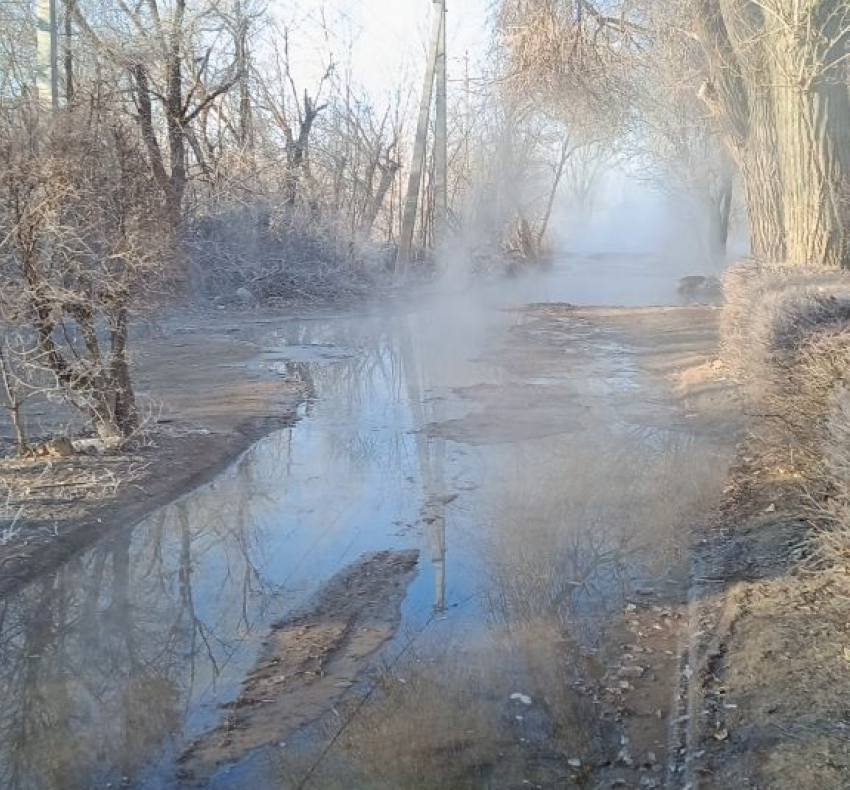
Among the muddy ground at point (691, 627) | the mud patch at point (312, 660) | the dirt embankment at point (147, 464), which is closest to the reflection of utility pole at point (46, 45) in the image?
the dirt embankment at point (147, 464)

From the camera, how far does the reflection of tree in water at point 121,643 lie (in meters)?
4.45

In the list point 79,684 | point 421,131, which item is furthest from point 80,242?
point 421,131

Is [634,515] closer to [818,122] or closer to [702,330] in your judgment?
[818,122]

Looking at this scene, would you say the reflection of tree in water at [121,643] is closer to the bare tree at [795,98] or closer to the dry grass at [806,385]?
the dry grass at [806,385]

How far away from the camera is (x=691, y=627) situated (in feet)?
18.2

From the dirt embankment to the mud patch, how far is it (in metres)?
2.03

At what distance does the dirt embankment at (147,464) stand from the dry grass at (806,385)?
16.3 ft

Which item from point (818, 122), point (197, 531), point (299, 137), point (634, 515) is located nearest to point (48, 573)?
point (197, 531)

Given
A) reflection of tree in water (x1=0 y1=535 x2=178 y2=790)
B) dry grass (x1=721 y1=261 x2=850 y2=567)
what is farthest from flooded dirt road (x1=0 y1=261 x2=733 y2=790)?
dry grass (x1=721 y1=261 x2=850 y2=567)

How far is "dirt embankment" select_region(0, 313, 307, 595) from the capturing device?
22.8ft

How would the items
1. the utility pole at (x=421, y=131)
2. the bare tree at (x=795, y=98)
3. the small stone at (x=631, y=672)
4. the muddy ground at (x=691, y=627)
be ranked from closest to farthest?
the muddy ground at (x=691, y=627) < the small stone at (x=631, y=672) < the bare tree at (x=795, y=98) < the utility pole at (x=421, y=131)

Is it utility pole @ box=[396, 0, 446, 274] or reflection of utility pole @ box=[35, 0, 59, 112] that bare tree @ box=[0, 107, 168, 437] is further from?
utility pole @ box=[396, 0, 446, 274]

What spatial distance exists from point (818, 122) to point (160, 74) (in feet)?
52.7

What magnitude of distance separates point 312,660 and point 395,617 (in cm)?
73
